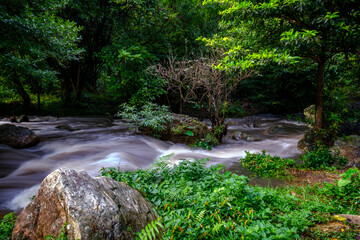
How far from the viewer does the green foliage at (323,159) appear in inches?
236

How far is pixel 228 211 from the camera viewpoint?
2.82 m

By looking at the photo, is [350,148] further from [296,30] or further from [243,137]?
[243,137]

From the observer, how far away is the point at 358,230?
8.31 ft

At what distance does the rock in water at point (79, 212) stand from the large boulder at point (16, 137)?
611 cm

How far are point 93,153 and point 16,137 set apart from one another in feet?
9.45

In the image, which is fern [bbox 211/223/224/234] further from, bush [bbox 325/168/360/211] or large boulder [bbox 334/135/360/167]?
large boulder [bbox 334/135/360/167]

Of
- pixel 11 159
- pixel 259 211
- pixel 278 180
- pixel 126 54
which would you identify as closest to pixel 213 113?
pixel 278 180

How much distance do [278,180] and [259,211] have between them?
2.86 m

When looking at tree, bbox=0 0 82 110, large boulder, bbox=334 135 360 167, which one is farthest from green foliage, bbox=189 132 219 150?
tree, bbox=0 0 82 110

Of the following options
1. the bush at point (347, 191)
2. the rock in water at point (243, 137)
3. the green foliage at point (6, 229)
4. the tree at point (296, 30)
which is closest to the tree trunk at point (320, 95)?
the tree at point (296, 30)

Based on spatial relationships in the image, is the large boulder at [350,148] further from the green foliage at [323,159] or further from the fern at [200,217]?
the fern at [200,217]

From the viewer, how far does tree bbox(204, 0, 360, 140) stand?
193 inches

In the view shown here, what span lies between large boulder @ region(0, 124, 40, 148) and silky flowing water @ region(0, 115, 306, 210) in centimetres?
22

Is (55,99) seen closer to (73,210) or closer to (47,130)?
(47,130)
